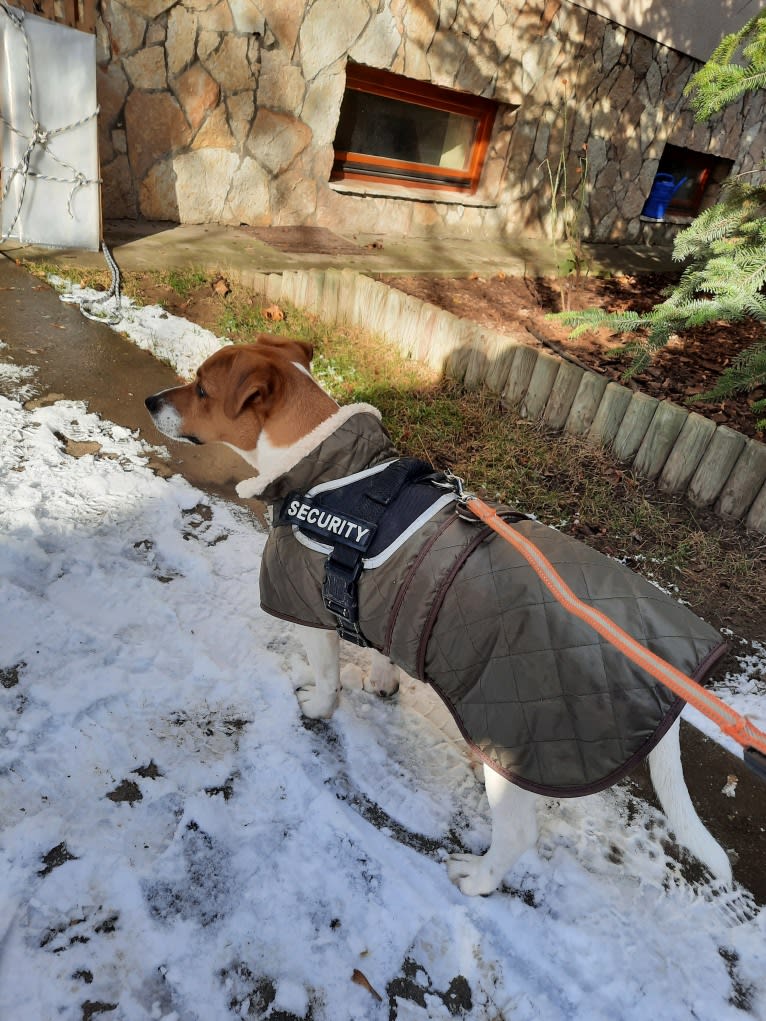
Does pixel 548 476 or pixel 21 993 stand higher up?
pixel 548 476

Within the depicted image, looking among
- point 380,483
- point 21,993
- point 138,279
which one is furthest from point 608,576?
point 138,279

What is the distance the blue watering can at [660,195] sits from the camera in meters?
10.7

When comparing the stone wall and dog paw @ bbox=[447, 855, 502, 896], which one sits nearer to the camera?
dog paw @ bbox=[447, 855, 502, 896]

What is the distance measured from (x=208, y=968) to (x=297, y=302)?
4.98m

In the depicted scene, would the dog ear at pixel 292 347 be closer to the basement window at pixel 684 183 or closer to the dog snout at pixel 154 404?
the dog snout at pixel 154 404

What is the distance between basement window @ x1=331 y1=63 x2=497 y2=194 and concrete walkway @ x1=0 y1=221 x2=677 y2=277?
835mm

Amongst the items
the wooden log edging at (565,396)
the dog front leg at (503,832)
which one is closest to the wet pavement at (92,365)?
the wooden log edging at (565,396)

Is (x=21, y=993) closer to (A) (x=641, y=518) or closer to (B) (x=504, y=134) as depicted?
(A) (x=641, y=518)

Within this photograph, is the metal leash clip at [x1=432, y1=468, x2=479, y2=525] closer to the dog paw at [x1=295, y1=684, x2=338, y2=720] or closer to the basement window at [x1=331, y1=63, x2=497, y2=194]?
the dog paw at [x1=295, y1=684, x2=338, y2=720]

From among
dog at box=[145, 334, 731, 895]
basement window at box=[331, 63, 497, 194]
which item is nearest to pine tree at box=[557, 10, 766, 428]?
dog at box=[145, 334, 731, 895]

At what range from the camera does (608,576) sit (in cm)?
177

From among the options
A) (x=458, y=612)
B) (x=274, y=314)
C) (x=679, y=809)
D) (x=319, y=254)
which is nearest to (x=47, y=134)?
(x=274, y=314)

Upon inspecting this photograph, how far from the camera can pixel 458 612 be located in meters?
1.85

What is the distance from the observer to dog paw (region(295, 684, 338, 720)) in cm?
245
